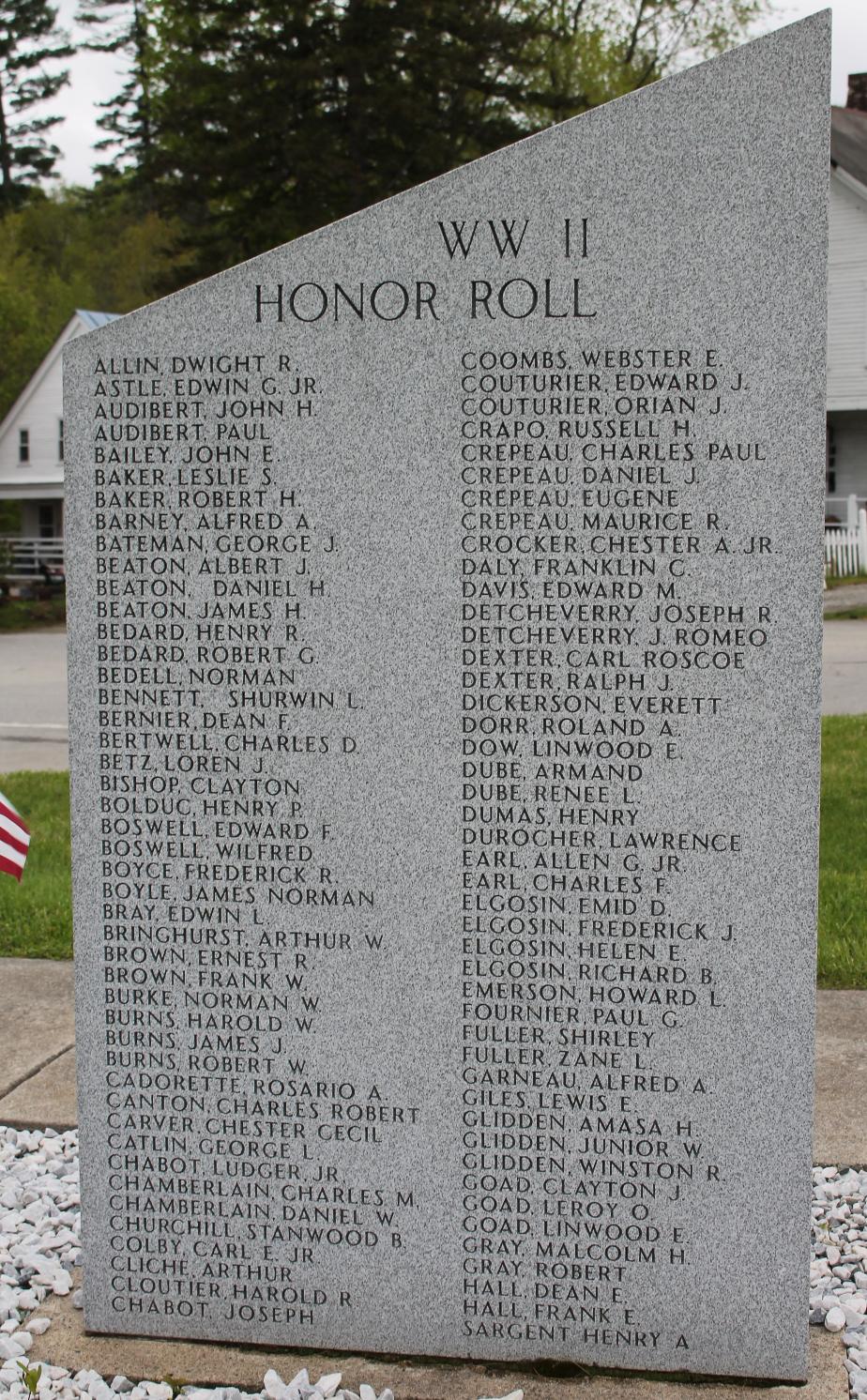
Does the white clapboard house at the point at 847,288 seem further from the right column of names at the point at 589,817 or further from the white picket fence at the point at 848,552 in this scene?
the right column of names at the point at 589,817

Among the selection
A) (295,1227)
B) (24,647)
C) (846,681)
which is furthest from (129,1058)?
(24,647)

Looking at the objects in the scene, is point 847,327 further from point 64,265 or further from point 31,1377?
point 64,265

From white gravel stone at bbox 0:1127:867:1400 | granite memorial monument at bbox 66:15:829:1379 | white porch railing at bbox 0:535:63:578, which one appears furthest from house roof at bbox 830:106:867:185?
white gravel stone at bbox 0:1127:867:1400

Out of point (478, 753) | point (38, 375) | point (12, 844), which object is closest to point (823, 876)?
point (12, 844)

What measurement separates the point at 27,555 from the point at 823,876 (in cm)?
3310

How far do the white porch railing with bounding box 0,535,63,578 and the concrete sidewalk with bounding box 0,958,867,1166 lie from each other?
2780 cm

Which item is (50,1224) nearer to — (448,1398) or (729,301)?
(448,1398)

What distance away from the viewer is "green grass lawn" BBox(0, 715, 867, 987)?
619 centimetres

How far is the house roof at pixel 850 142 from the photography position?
29.9 m

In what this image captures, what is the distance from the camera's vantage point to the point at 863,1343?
335cm

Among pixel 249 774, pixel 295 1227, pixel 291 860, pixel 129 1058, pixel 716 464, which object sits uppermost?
pixel 716 464

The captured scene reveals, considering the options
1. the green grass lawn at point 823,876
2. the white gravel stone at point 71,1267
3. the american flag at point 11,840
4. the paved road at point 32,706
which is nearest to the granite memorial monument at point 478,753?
the white gravel stone at point 71,1267

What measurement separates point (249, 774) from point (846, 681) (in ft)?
37.9

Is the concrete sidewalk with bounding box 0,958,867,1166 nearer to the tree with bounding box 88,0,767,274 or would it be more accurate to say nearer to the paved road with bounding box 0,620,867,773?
the paved road with bounding box 0,620,867,773
